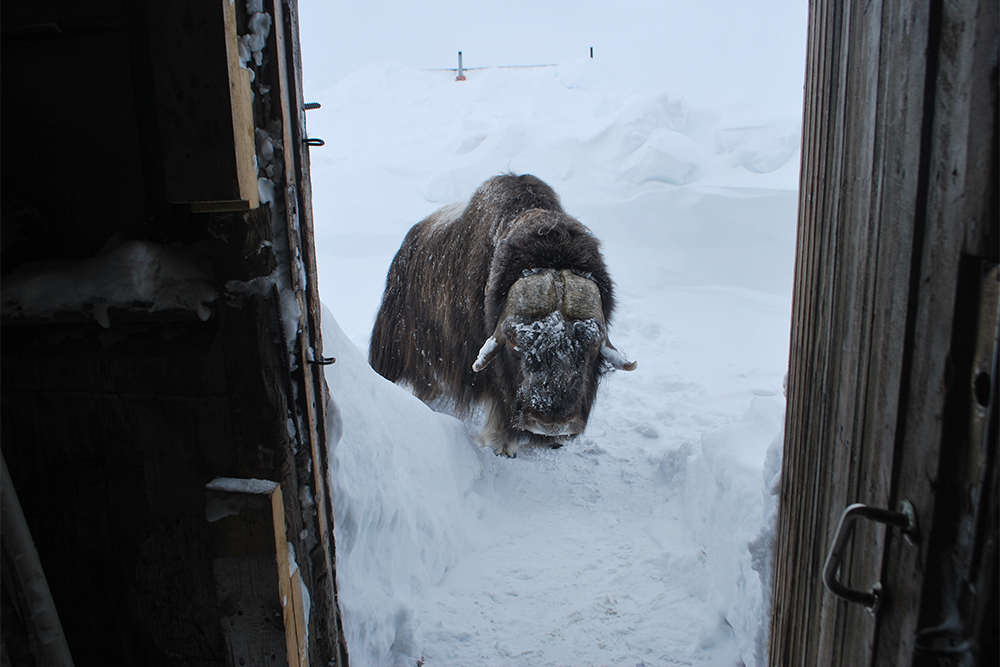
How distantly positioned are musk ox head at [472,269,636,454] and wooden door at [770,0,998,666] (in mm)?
2356

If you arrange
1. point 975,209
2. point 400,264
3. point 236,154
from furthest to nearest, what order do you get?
point 400,264, point 236,154, point 975,209

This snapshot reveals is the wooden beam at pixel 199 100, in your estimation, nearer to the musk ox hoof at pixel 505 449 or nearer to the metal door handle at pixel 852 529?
the metal door handle at pixel 852 529

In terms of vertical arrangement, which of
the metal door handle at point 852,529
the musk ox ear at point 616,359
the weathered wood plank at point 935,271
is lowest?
the musk ox ear at point 616,359

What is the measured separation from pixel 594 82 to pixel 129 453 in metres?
23.9

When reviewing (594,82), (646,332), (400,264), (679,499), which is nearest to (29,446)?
(679,499)

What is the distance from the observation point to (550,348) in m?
3.62

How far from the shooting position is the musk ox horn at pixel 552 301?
3725 mm

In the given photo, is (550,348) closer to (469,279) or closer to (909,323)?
(469,279)

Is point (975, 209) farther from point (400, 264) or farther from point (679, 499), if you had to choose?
point (400, 264)

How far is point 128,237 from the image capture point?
1192mm

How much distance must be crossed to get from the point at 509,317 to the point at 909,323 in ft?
9.84

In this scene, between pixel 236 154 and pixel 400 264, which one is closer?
pixel 236 154

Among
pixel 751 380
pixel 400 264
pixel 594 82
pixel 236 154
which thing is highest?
pixel 594 82

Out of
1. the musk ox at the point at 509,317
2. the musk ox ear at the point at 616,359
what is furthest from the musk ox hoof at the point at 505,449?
the musk ox ear at the point at 616,359
